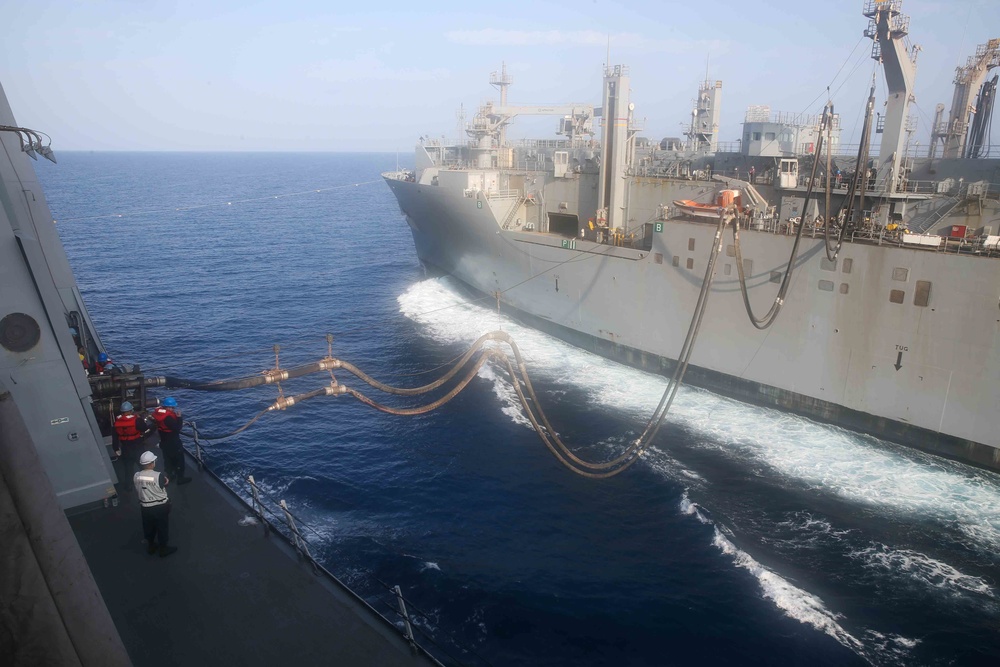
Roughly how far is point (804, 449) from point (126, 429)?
19.1 metres

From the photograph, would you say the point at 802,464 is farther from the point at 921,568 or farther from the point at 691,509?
the point at 691,509

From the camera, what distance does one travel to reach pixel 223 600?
7949 mm

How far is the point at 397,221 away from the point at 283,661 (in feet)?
228

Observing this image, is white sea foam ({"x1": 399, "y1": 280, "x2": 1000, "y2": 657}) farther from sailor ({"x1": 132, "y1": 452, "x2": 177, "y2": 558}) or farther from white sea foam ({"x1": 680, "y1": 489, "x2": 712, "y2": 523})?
sailor ({"x1": 132, "y1": 452, "x2": 177, "y2": 558})

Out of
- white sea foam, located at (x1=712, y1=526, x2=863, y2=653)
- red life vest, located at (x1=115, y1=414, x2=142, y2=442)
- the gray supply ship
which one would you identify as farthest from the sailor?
the gray supply ship

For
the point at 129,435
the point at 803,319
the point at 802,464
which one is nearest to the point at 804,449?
the point at 802,464

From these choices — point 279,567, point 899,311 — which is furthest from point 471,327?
point 279,567

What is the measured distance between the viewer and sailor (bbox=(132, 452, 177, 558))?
8336 millimetres

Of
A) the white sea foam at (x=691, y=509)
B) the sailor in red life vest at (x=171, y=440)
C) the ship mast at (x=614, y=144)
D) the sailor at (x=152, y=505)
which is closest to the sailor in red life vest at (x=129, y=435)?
the sailor in red life vest at (x=171, y=440)

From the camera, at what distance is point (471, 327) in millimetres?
32500

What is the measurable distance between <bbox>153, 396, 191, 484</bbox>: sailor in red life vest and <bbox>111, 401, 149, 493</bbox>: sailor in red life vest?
0.30m

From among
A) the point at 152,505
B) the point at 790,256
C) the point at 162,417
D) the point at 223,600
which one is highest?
the point at 790,256

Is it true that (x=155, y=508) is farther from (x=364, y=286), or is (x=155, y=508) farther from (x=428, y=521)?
(x=364, y=286)

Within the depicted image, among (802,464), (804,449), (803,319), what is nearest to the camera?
(802,464)
